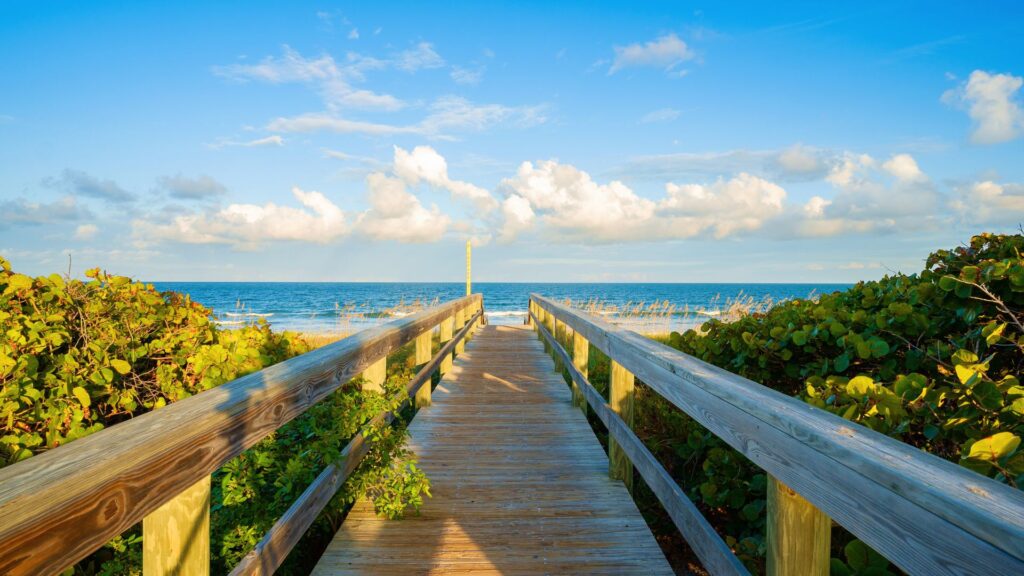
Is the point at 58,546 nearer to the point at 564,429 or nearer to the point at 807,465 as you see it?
the point at 807,465

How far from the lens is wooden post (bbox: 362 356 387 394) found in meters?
3.13

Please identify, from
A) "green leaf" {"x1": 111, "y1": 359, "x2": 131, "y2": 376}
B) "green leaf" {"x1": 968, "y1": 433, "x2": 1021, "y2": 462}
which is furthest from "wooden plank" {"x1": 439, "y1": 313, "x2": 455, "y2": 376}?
"green leaf" {"x1": 968, "y1": 433, "x2": 1021, "y2": 462}

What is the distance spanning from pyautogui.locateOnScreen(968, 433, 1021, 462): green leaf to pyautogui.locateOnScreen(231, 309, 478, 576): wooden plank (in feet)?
6.58

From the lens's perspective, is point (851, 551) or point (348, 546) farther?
point (348, 546)

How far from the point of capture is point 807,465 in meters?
1.23

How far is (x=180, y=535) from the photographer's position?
1.35 metres

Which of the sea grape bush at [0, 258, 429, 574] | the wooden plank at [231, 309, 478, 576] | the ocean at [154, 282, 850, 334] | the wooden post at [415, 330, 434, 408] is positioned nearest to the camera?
the wooden plank at [231, 309, 478, 576]

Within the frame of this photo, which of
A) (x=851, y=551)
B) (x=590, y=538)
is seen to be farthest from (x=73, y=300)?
(x=851, y=551)

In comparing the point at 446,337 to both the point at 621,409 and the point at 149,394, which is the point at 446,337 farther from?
the point at 149,394

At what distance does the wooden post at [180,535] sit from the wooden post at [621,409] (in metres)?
2.32

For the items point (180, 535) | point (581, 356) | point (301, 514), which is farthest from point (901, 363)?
point (180, 535)

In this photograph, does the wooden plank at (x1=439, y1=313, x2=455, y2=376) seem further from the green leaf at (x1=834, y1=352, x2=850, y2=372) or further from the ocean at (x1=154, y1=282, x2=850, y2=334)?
the green leaf at (x1=834, y1=352, x2=850, y2=372)

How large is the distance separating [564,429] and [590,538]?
1.85 metres

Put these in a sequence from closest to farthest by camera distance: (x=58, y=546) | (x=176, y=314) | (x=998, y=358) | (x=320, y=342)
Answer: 1. (x=58, y=546)
2. (x=998, y=358)
3. (x=176, y=314)
4. (x=320, y=342)
